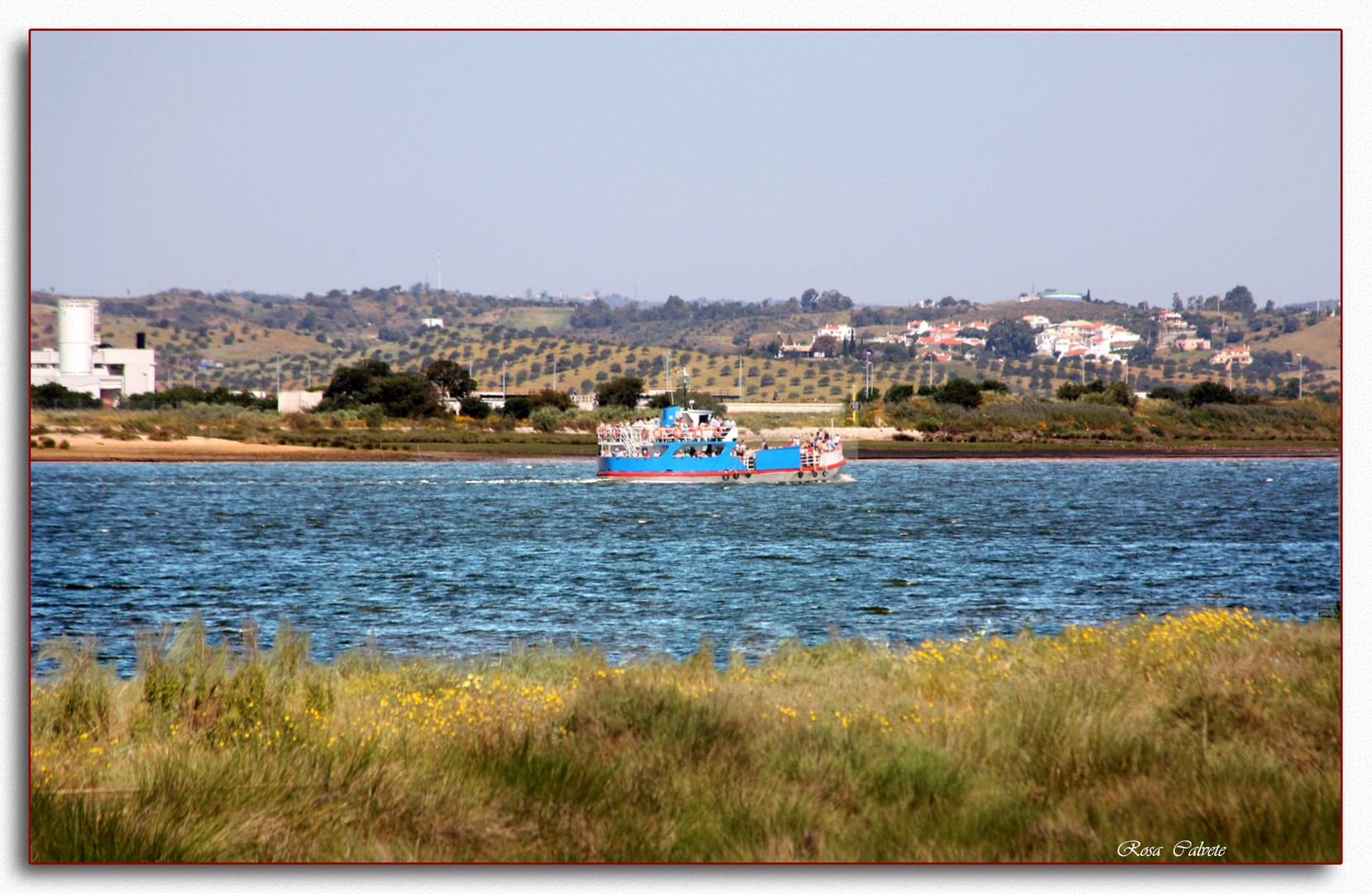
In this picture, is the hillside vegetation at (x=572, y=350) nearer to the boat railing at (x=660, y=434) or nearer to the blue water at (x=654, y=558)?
the boat railing at (x=660, y=434)

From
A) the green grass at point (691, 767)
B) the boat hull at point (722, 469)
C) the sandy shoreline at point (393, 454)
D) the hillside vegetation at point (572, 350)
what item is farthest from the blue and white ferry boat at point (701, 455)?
the green grass at point (691, 767)

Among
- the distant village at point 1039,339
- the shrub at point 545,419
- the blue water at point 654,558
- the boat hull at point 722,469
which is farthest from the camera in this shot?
the shrub at point 545,419

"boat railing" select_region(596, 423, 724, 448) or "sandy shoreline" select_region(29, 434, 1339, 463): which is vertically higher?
"boat railing" select_region(596, 423, 724, 448)

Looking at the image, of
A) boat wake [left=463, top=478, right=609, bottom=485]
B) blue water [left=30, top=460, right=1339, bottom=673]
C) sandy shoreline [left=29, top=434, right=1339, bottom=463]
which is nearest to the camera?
blue water [left=30, top=460, right=1339, bottom=673]

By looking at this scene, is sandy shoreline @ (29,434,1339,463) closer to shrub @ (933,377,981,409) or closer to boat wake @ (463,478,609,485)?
shrub @ (933,377,981,409)

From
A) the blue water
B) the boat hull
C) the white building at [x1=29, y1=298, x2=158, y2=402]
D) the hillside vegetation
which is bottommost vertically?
the blue water

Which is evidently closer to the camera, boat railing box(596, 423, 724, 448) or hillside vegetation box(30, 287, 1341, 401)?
boat railing box(596, 423, 724, 448)

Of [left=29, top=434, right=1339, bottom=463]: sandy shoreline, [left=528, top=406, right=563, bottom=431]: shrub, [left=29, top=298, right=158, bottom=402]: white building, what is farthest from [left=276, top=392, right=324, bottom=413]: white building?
[left=528, top=406, right=563, bottom=431]: shrub
